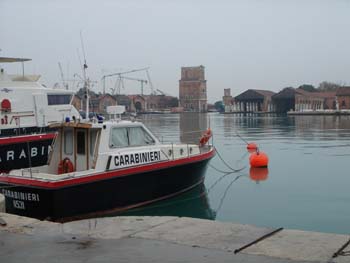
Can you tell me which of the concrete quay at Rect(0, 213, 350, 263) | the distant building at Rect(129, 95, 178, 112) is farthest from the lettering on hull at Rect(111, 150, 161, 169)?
the distant building at Rect(129, 95, 178, 112)

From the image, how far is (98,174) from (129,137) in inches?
79.7

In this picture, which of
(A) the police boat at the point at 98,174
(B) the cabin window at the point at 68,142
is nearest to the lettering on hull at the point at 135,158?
(A) the police boat at the point at 98,174

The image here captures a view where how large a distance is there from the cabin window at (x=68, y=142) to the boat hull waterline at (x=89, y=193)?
1.92 metres

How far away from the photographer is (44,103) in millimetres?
20359

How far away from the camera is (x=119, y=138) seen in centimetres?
1466

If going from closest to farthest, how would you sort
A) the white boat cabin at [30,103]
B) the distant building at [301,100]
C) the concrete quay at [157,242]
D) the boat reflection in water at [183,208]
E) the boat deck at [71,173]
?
the concrete quay at [157,242] → the boat deck at [71,173] → the boat reflection in water at [183,208] → the white boat cabin at [30,103] → the distant building at [301,100]

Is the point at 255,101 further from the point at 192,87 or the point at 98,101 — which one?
the point at 98,101

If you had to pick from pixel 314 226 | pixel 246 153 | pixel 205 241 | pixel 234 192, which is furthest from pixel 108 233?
pixel 246 153

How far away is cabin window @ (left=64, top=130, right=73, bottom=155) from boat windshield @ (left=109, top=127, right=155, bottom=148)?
4.22 feet

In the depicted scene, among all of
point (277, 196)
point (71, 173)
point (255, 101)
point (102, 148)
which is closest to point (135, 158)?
point (102, 148)

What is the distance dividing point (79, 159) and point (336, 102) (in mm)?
137930

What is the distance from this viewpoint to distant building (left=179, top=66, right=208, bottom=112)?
19325 cm

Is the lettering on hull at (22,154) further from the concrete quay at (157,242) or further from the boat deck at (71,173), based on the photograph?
the concrete quay at (157,242)

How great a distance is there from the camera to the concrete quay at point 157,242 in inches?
248
